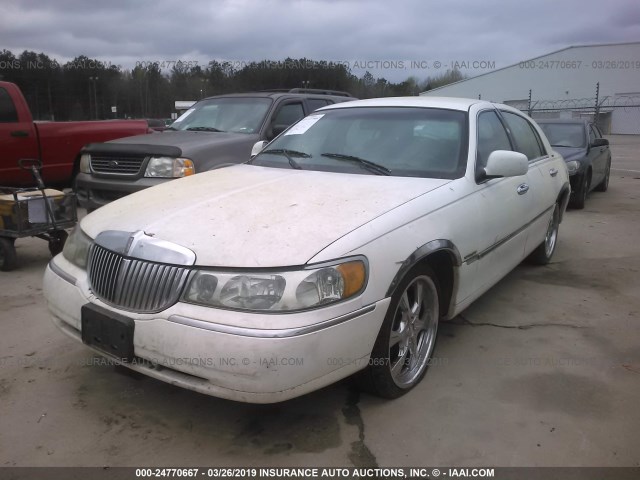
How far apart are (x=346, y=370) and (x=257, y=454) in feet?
1.85

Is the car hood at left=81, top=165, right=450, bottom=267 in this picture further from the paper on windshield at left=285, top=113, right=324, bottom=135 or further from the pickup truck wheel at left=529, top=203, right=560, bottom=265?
the pickup truck wheel at left=529, top=203, right=560, bottom=265

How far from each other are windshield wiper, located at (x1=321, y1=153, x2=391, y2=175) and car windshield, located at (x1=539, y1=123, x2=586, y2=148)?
7417mm

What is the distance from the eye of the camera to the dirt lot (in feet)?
8.11

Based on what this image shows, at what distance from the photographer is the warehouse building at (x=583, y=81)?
41.6m

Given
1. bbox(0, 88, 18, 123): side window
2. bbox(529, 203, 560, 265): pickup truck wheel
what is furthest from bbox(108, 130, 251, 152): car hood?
bbox(529, 203, 560, 265): pickup truck wheel

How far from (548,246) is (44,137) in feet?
23.8

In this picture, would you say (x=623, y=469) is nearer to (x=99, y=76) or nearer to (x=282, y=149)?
(x=282, y=149)

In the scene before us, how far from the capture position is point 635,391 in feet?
10.0

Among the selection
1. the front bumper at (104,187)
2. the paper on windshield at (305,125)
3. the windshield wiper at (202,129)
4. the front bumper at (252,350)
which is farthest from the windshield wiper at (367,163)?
the windshield wiper at (202,129)

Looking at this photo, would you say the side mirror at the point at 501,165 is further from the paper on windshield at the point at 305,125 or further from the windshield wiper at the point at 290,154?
the paper on windshield at the point at 305,125

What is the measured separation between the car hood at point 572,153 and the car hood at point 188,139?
5597 millimetres

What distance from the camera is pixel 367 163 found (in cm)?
355

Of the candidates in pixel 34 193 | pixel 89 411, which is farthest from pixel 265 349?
pixel 34 193
